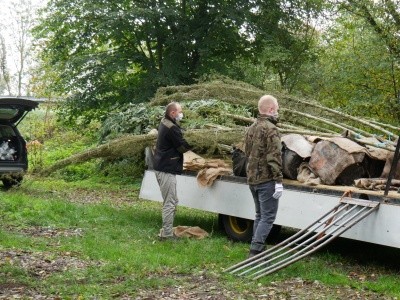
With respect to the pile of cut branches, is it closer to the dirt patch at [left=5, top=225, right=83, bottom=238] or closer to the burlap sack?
the burlap sack

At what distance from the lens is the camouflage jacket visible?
23.6 feet

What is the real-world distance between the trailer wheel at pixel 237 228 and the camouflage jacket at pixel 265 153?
1.89 meters

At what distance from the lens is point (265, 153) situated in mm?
7289

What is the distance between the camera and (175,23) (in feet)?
59.9

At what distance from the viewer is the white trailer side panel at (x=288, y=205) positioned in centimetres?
686

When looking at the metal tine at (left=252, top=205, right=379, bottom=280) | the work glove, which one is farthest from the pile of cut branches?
the metal tine at (left=252, top=205, right=379, bottom=280)

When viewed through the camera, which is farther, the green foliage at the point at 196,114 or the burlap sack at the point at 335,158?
the green foliage at the point at 196,114

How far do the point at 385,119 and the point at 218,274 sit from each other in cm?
980

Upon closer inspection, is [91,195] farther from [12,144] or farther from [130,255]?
[130,255]

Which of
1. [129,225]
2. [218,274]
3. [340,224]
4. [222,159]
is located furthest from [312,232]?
[129,225]

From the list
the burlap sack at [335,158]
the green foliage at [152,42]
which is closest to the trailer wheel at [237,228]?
the burlap sack at [335,158]

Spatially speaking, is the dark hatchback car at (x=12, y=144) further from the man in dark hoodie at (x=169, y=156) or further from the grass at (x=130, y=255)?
the man in dark hoodie at (x=169, y=156)

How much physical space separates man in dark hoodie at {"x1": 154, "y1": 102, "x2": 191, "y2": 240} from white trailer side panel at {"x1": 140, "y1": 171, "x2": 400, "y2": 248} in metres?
0.64

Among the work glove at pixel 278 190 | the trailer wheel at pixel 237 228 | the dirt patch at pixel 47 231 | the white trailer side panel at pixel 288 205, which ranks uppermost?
the work glove at pixel 278 190
